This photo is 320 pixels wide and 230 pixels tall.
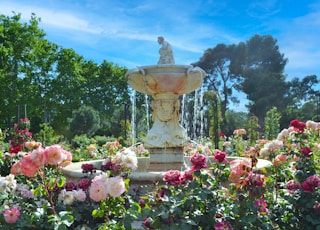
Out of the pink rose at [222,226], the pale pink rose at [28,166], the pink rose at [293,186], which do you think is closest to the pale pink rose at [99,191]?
the pale pink rose at [28,166]

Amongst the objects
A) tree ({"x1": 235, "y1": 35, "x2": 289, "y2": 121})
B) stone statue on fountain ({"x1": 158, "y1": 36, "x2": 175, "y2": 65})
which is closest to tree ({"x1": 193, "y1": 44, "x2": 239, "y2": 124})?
tree ({"x1": 235, "y1": 35, "x2": 289, "y2": 121})

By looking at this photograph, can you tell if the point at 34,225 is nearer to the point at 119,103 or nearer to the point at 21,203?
the point at 21,203

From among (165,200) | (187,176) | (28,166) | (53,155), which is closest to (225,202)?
(187,176)

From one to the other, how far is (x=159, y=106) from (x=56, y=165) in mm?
3918

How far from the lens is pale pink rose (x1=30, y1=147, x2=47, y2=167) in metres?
2.43

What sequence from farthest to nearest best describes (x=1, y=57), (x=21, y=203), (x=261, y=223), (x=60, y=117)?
(x=60, y=117) < (x=1, y=57) < (x=21, y=203) < (x=261, y=223)

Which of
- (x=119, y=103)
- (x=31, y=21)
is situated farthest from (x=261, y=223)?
(x=119, y=103)

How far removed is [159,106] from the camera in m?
6.41

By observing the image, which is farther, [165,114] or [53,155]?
[165,114]

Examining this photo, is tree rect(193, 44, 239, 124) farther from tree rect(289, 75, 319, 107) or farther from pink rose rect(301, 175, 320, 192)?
pink rose rect(301, 175, 320, 192)

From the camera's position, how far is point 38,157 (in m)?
2.44

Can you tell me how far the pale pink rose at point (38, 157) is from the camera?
7.98ft

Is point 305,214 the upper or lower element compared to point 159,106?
lower

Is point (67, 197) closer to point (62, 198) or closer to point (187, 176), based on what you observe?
point (62, 198)
